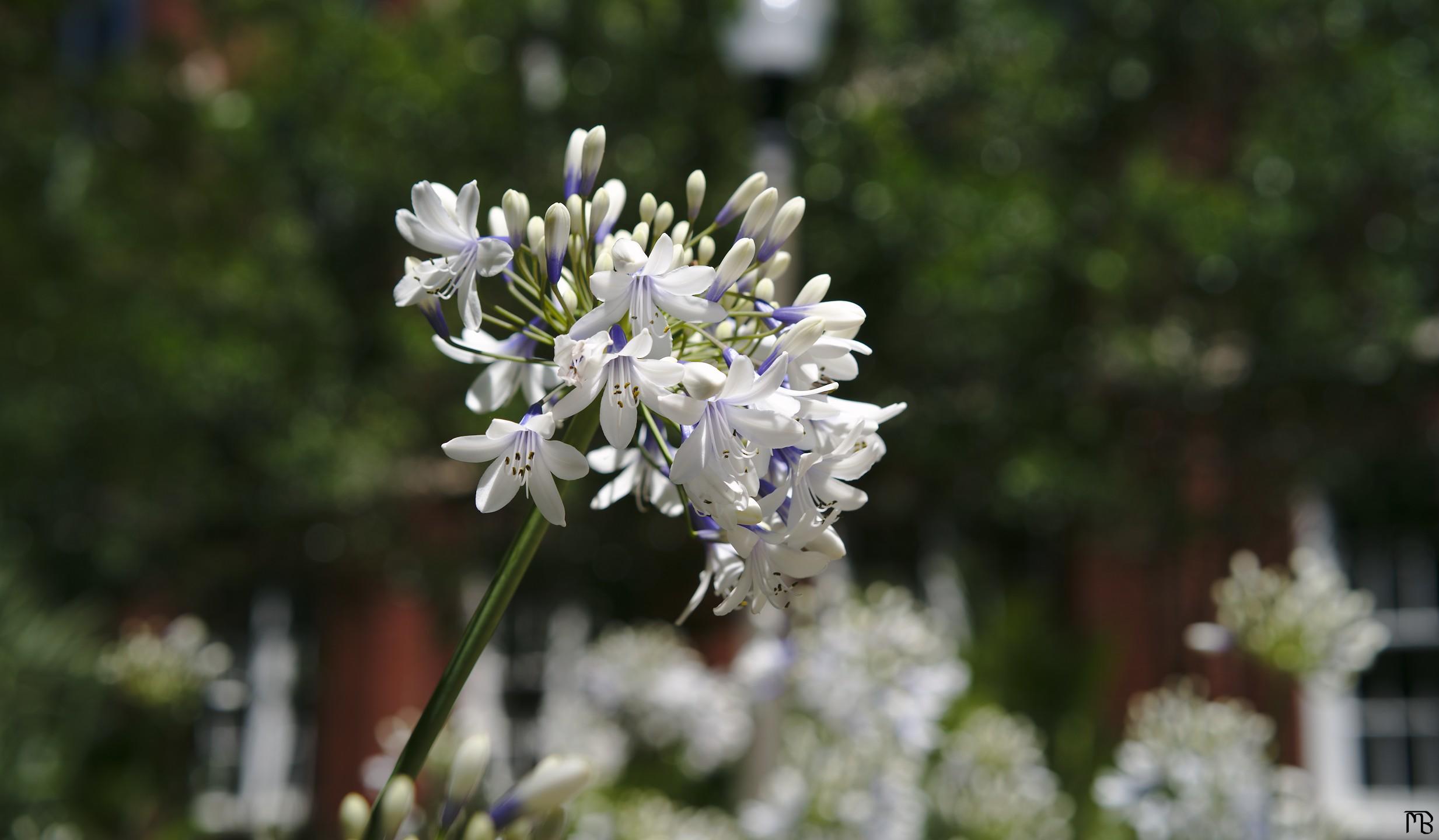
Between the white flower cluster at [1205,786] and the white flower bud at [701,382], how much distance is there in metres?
2.55

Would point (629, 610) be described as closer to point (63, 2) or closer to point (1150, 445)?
point (1150, 445)

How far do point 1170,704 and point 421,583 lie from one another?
5.54 meters

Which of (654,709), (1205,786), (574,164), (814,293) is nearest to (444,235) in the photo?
(574,164)

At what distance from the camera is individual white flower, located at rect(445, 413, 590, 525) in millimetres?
1048

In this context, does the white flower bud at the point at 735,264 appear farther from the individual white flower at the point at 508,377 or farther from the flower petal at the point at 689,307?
the individual white flower at the point at 508,377

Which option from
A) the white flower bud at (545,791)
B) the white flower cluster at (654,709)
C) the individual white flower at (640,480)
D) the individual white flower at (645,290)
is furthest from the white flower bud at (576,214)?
the white flower cluster at (654,709)

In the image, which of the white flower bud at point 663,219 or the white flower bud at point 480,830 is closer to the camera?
the white flower bud at point 480,830

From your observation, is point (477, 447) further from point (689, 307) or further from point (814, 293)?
point (814, 293)

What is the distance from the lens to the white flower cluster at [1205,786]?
115 inches

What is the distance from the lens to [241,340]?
21.9 feet

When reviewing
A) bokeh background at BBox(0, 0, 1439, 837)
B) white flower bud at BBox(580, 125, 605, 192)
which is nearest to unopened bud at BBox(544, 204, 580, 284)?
white flower bud at BBox(580, 125, 605, 192)

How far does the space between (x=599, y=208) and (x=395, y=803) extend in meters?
0.64

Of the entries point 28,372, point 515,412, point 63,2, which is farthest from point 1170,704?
point 63,2

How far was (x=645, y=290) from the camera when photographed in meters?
1.06
